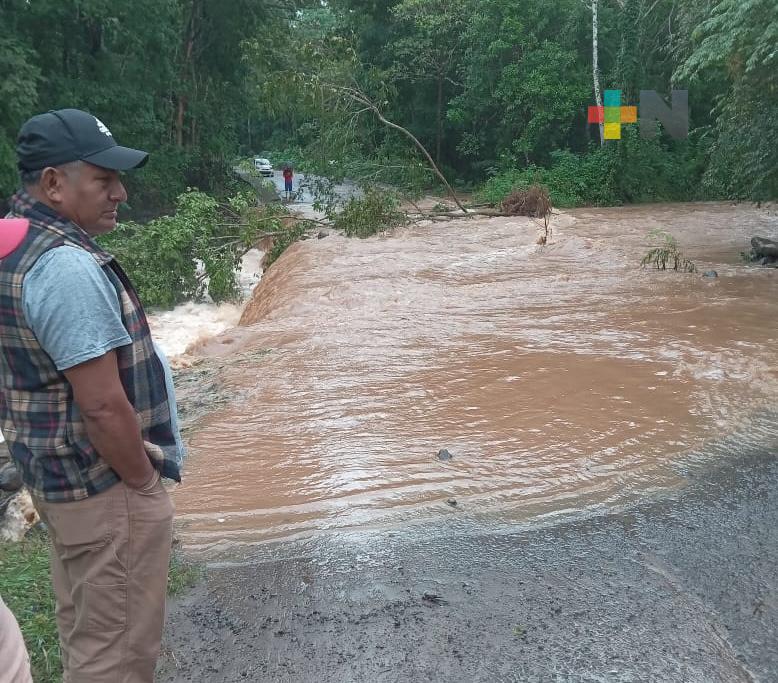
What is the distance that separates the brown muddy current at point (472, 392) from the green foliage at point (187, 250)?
1233 millimetres

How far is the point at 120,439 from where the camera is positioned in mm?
2160

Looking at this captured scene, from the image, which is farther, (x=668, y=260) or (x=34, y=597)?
(x=668, y=260)

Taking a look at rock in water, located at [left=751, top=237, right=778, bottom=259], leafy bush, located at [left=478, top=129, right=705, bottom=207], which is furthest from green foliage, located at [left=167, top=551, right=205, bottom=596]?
leafy bush, located at [left=478, top=129, right=705, bottom=207]

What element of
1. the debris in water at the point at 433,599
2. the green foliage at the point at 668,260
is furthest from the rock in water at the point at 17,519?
the green foliage at the point at 668,260

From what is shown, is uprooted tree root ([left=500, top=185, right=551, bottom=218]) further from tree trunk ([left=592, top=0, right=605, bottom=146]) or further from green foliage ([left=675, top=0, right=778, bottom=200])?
tree trunk ([left=592, top=0, right=605, bottom=146])

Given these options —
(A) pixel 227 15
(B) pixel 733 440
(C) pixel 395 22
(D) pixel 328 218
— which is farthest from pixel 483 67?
(B) pixel 733 440

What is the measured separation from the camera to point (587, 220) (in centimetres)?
2022

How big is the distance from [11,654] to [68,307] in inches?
34.4

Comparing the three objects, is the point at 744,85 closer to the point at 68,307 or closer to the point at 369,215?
the point at 369,215

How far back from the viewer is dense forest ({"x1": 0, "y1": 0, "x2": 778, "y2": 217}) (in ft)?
60.5

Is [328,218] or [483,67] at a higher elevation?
[483,67]

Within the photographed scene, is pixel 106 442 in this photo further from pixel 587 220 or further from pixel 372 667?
pixel 587 220

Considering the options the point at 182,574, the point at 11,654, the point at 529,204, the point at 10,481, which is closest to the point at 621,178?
the point at 529,204

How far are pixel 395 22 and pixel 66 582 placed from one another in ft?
105
